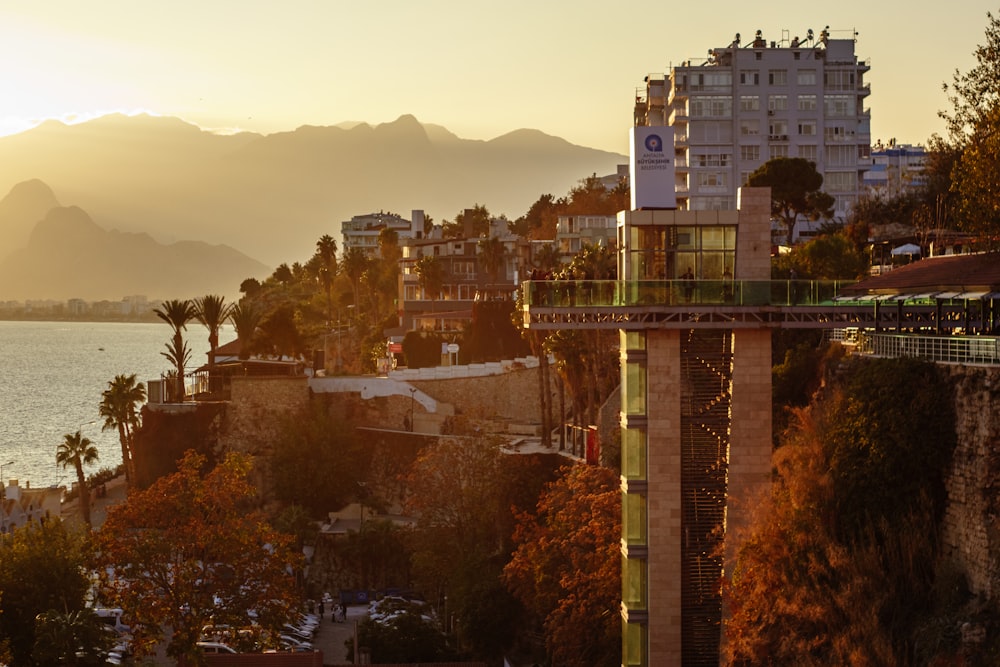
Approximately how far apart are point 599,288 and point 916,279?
7.99 m

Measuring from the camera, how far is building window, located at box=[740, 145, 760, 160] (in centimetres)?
9212

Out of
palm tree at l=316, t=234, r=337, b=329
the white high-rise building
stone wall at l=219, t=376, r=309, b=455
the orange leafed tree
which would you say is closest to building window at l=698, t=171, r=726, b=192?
the white high-rise building

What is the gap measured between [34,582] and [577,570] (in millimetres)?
17043

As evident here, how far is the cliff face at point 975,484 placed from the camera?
27.2m

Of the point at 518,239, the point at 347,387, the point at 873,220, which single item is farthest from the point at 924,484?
the point at 518,239

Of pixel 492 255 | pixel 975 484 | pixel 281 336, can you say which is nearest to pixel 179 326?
pixel 281 336

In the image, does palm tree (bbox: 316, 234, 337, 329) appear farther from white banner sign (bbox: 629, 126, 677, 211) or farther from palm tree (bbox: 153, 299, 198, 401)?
white banner sign (bbox: 629, 126, 677, 211)

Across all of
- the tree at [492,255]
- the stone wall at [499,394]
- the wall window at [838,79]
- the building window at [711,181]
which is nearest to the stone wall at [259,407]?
the stone wall at [499,394]

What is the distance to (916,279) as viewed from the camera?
34.6 metres

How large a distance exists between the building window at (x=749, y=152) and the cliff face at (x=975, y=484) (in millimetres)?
64271

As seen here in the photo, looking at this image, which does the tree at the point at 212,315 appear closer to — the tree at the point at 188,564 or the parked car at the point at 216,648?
the parked car at the point at 216,648

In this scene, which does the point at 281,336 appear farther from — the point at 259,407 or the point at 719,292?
the point at 719,292

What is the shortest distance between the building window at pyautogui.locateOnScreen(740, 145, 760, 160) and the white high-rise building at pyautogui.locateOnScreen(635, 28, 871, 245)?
0.07m

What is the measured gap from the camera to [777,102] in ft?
303
